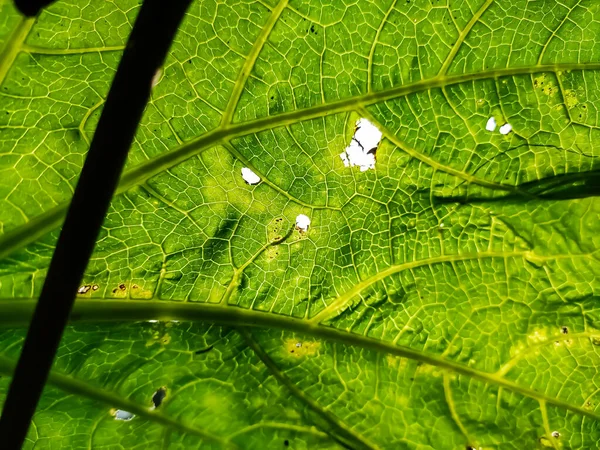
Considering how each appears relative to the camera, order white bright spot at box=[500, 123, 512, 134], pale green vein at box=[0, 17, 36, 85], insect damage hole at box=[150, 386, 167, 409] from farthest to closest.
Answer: insect damage hole at box=[150, 386, 167, 409]
white bright spot at box=[500, 123, 512, 134]
pale green vein at box=[0, 17, 36, 85]

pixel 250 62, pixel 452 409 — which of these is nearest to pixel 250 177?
pixel 250 62

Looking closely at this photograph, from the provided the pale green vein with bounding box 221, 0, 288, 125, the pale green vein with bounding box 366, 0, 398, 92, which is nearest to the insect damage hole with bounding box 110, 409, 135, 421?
the pale green vein with bounding box 221, 0, 288, 125

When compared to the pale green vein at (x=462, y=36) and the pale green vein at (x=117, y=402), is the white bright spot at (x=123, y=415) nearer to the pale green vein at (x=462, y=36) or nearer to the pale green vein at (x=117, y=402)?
the pale green vein at (x=117, y=402)

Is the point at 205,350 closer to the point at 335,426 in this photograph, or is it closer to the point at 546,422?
the point at 335,426

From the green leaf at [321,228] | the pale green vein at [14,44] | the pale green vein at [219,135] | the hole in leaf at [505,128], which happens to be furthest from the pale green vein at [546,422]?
the pale green vein at [14,44]

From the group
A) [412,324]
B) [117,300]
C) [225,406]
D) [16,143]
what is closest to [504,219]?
[412,324]

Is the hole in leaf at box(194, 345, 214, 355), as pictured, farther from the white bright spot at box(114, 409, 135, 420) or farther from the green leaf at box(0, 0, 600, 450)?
the white bright spot at box(114, 409, 135, 420)
